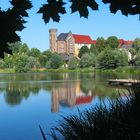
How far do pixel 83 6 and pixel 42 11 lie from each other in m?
0.20

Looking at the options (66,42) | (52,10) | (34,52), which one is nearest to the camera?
(52,10)

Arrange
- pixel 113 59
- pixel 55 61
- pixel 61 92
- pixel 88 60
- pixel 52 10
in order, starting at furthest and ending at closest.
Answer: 1. pixel 55 61
2. pixel 88 60
3. pixel 113 59
4. pixel 61 92
5. pixel 52 10

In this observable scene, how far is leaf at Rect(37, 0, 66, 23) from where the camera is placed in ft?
5.47

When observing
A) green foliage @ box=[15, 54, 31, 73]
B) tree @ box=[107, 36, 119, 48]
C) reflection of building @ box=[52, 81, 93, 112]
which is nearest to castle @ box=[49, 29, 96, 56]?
tree @ box=[107, 36, 119, 48]

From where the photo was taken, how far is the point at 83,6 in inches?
67.1

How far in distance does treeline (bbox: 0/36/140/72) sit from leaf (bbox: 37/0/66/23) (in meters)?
46.8

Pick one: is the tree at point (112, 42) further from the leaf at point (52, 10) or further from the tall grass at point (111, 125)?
the leaf at point (52, 10)

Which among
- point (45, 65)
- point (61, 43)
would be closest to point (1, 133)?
point (45, 65)

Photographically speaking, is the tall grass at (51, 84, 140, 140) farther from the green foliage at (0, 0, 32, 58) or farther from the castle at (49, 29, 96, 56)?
the castle at (49, 29, 96, 56)

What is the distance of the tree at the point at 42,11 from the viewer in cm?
149

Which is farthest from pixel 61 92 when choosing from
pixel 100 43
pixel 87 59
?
pixel 100 43

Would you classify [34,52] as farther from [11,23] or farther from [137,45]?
[11,23]

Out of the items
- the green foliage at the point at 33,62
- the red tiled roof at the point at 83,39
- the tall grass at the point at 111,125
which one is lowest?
the tall grass at the point at 111,125

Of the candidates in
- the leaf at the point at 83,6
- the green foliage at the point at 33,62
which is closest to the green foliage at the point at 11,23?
the leaf at the point at 83,6
